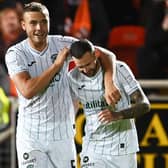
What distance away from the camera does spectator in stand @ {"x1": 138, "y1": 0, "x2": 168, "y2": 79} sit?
1062cm

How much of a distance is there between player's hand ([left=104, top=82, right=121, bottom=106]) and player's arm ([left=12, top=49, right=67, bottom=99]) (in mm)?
418

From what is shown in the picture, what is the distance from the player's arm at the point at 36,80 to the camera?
293 inches

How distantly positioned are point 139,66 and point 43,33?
10.5 feet

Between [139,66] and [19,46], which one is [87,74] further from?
[139,66]

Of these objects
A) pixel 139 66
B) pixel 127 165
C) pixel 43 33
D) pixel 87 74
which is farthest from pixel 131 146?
pixel 139 66

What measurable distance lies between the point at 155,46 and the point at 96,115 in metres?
3.14

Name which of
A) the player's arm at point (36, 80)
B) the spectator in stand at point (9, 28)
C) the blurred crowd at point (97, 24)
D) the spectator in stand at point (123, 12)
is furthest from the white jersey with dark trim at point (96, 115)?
the spectator in stand at point (123, 12)

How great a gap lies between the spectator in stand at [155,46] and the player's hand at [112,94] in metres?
3.08

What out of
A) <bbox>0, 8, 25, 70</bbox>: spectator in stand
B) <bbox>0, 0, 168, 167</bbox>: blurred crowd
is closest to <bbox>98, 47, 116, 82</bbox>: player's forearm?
<bbox>0, 0, 168, 167</bbox>: blurred crowd

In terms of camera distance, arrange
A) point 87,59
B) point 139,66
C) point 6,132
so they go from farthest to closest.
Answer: point 139,66 → point 6,132 → point 87,59

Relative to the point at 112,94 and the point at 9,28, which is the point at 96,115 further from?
the point at 9,28

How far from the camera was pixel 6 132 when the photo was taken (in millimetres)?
9703

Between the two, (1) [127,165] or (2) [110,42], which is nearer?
(1) [127,165]

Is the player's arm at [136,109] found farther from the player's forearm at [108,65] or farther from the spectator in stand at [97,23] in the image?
the spectator in stand at [97,23]
